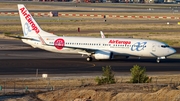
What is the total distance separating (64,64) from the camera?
67.4 metres

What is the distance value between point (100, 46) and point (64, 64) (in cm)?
585

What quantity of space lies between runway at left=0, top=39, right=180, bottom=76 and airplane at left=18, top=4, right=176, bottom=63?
1.08 m

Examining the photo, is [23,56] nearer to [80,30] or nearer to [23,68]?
[23,68]

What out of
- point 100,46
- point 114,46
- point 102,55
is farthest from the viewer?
point 100,46

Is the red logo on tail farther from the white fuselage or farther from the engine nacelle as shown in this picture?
the engine nacelle

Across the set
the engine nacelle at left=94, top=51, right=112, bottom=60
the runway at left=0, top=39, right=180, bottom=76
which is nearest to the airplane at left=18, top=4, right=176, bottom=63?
the engine nacelle at left=94, top=51, right=112, bottom=60

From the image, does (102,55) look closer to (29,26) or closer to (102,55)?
(102,55)

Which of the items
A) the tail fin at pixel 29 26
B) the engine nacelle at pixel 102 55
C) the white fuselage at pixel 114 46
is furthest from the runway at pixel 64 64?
the tail fin at pixel 29 26

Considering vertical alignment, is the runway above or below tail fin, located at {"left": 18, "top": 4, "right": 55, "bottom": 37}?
below

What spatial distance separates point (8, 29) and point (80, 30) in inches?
594

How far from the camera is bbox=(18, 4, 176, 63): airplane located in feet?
227

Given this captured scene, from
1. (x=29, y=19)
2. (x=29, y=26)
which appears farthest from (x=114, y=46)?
(x=29, y=19)

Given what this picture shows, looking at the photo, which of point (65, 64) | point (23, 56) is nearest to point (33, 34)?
point (23, 56)

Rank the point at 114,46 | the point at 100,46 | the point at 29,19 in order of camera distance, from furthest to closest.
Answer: the point at 29,19 → the point at 100,46 → the point at 114,46
